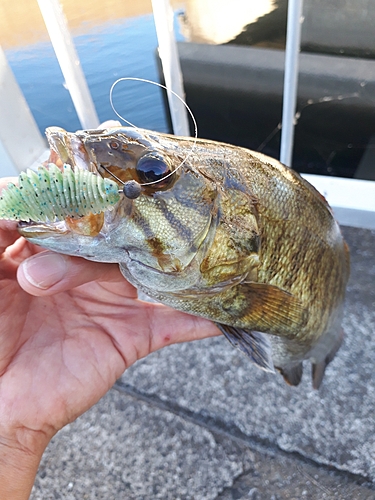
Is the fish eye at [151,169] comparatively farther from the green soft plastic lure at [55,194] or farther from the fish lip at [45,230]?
the fish lip at [45,230]

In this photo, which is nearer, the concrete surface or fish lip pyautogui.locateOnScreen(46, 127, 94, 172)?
fish lip pyautogui.locateOnScreen(46, 127, 94, 172)

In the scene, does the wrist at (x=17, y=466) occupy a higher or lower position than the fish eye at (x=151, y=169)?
lower

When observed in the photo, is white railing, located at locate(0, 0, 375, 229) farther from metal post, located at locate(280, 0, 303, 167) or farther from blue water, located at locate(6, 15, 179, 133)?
blue water, located at locate(6, 15, 179, 133)

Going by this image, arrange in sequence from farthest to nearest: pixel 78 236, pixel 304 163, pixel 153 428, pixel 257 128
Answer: pixel 257 128 → pixel 304 163 → pixel 153 428 → pixel 78 236

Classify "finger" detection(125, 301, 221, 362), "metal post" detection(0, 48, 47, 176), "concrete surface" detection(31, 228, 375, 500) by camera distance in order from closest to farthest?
"finger" detection(125, 301, 221, 362), "concrete surface" detection(31, 228, 375, 500), "metal post" detection(0, 48, 47, 176)

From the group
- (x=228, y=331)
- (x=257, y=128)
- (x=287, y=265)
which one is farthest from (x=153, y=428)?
(x=257, y=128)

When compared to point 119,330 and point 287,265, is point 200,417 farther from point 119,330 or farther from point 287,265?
point 287,265

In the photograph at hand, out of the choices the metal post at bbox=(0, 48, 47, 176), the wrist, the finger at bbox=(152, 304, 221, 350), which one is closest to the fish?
the finger at bbox=(152, 304, 221, 350)

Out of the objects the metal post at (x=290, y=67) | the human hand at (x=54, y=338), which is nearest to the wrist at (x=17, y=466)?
the human hand at (x=54, y=338)
